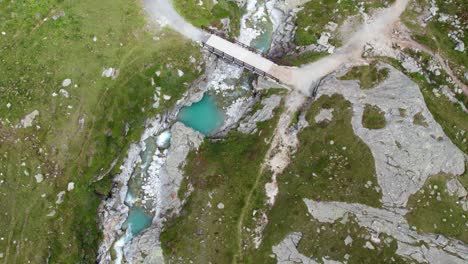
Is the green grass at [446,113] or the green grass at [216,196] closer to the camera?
the green grass at [216,196]

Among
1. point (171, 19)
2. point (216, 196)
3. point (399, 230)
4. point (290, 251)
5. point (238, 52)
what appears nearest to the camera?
point (399, 230)

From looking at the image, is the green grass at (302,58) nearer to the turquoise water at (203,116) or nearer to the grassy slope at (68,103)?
the turquoise water at (203,116)

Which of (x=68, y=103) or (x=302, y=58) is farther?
(x=302, y=58)

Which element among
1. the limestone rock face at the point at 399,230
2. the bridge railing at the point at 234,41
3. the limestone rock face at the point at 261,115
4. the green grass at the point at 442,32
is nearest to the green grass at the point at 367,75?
the green grass at the point at 442,32

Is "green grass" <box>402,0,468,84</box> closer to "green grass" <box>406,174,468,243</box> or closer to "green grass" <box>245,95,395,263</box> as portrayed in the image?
"green grass" <box>245,95,395,263</box>

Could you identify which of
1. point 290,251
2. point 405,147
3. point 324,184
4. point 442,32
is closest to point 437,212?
point 405,147

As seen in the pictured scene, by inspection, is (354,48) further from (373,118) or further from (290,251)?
(290,251)
